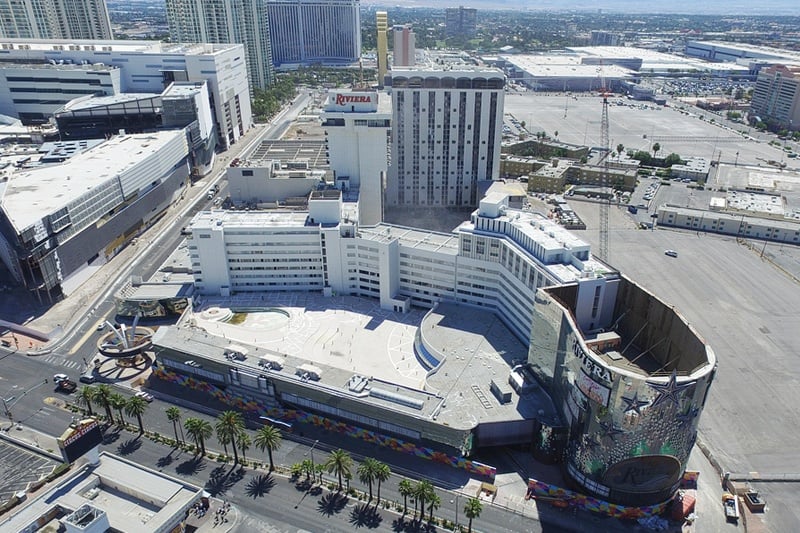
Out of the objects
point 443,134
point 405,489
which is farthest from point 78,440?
point 443,134

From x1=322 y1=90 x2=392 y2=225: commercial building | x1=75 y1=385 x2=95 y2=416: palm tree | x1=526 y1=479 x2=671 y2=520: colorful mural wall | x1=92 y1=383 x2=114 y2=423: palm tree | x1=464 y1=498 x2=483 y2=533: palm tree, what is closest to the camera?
x1=464 y1=498 x2=483 y2=533: palm tree

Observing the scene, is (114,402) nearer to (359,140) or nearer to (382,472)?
(382,472)

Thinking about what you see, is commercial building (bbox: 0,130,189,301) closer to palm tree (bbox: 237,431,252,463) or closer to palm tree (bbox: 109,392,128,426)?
palm tree (bbox: 109,392,128,426)

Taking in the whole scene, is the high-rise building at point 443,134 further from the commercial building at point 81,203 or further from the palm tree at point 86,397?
the palm tree at point 86,397

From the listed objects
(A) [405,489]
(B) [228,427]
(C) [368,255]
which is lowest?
(A) [405,489]

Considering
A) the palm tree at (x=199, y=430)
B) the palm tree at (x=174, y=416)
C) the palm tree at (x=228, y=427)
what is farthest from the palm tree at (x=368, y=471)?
the palm tree at (x=174, y=416)

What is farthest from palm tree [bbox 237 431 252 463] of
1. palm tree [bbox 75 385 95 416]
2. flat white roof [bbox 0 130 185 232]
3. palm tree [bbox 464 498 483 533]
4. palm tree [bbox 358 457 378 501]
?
flat white roof [bbox 0 130 185 232]
